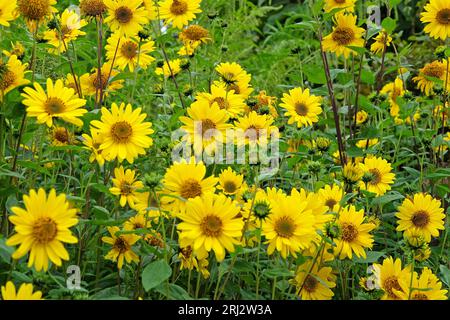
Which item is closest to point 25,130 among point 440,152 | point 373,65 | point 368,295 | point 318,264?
point 318,264

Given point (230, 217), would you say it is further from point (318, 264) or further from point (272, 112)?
point (272, 112)

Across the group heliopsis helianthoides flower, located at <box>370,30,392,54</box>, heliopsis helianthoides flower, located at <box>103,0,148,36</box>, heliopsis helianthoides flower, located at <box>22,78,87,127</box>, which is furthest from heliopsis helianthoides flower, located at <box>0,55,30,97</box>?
heliopsis helianthoides flower, located at <box>370,30,392,54</box>

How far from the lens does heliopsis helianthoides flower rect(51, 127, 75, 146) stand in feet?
5.87

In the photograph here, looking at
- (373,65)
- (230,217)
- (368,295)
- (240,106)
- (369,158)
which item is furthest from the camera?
(373,65)

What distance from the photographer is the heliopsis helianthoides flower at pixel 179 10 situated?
2.21 m

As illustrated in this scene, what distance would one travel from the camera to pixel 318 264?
5.24 feet

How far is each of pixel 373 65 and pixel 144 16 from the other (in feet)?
9.31

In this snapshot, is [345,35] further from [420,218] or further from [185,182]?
[185,182]

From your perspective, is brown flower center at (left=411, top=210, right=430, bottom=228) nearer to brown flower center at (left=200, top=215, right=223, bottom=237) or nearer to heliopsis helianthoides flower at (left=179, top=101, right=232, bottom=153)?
heliopsis helianthoides flower at (left=179, top=101, right=232, bottom=153)

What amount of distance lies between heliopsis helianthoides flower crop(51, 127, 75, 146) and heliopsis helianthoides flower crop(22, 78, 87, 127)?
27 cm

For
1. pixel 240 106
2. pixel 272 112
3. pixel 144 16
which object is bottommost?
pixel 240 106

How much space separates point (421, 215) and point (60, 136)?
981 mm

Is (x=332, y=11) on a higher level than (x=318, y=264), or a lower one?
higher

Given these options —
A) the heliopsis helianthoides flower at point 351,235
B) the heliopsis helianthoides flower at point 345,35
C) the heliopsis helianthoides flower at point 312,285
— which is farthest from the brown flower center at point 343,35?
the heliopsis helianthoides flower at point 312,285
